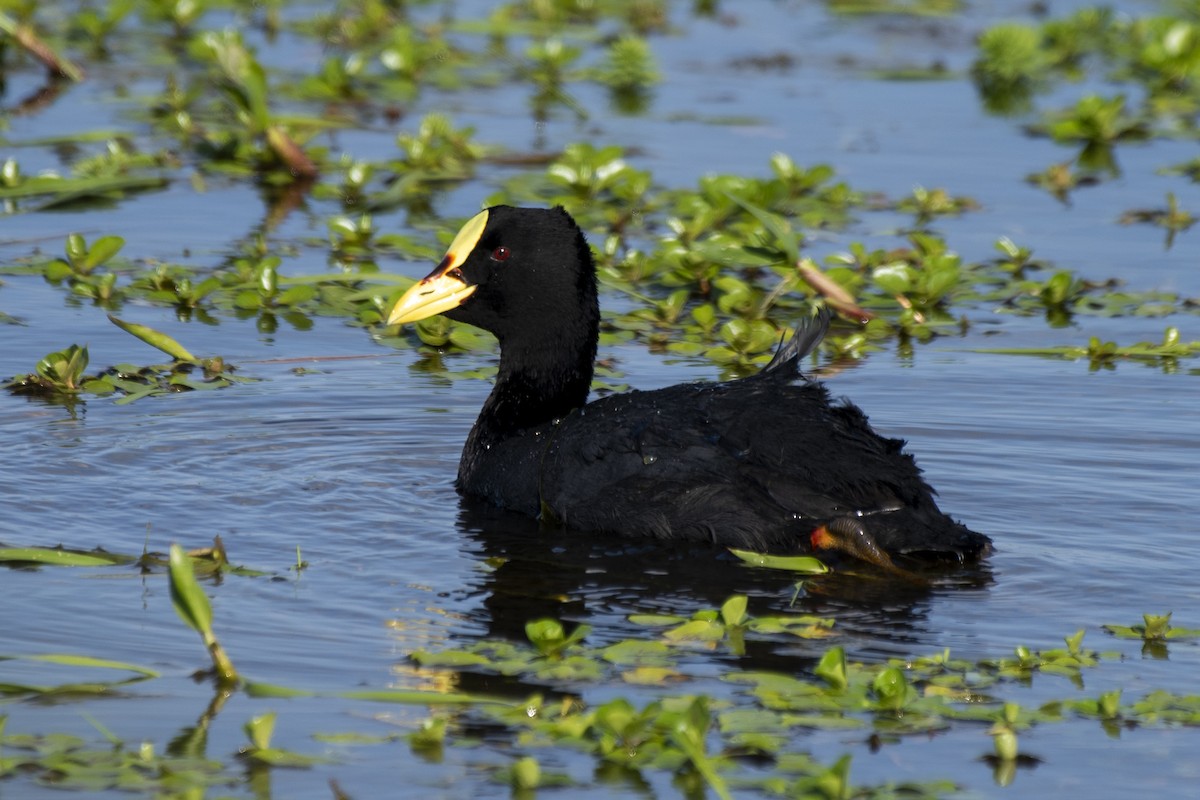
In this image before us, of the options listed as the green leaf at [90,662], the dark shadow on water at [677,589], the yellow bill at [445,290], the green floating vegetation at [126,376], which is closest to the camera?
the green leaf at [90,662]

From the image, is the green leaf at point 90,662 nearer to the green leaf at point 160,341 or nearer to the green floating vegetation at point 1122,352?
the green leaf at point 160,341

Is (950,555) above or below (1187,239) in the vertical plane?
below

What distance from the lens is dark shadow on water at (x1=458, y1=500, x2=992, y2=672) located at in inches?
200

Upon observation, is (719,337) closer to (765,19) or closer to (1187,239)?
(1187,239)

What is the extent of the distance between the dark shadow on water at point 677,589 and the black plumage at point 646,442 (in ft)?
0.27

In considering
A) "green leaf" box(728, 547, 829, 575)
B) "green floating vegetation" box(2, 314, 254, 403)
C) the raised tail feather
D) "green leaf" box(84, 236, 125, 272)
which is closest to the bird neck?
the raised tail feather

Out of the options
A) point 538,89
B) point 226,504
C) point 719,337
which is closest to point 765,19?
point 538,89

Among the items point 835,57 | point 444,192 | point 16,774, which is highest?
point 835,57

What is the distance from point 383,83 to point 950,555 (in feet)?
26.9

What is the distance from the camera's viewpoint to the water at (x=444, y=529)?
4.31 metres

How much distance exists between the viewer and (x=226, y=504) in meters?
6.14

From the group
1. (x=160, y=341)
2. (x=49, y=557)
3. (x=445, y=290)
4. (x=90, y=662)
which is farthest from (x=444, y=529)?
(x=160, y=341)

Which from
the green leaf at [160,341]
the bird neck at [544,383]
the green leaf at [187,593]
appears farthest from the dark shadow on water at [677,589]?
the green leaf at [160,341]

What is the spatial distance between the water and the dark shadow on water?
0.5 inches
